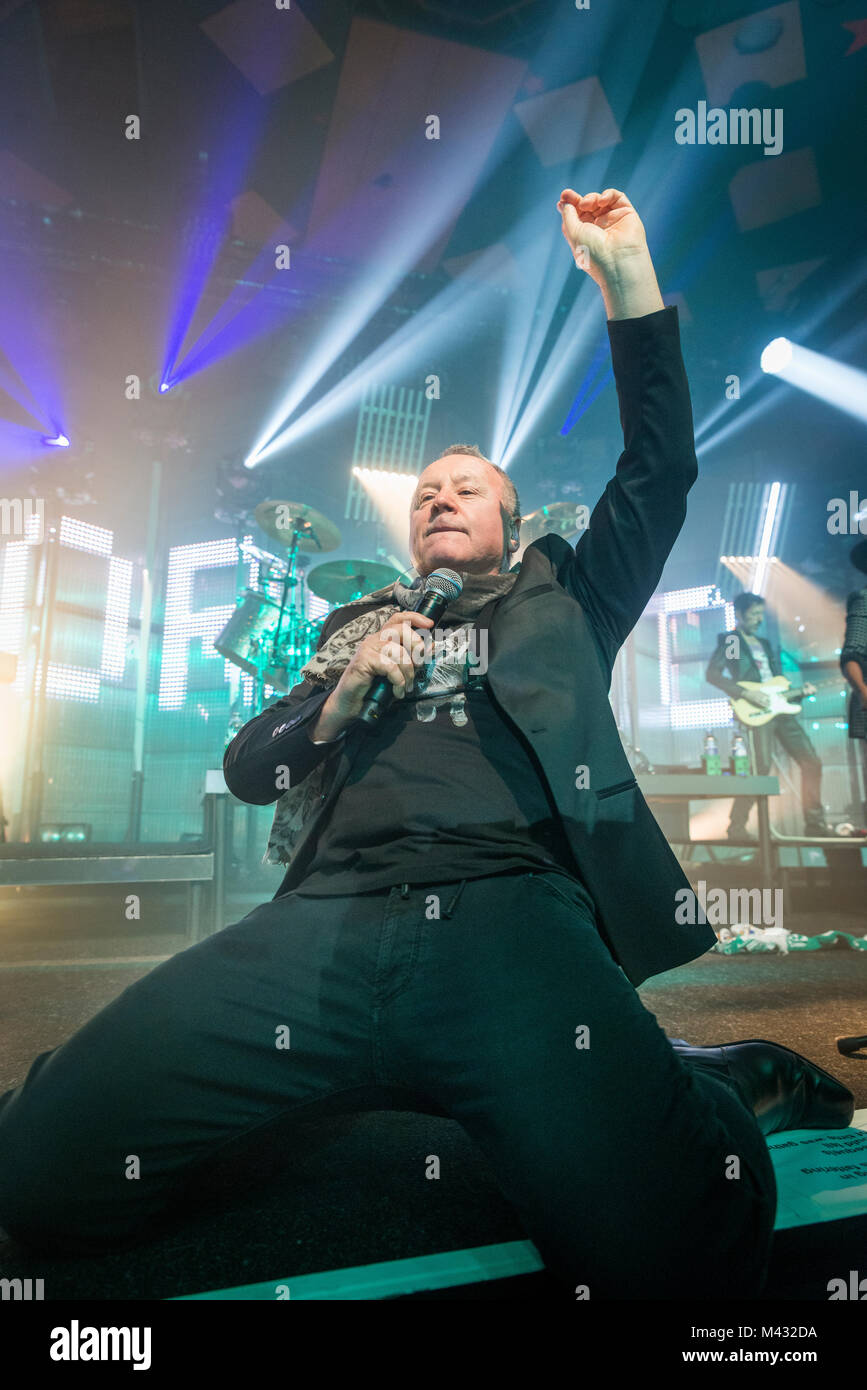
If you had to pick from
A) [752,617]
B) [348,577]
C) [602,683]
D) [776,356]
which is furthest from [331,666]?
[776,356]

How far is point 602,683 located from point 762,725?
23.2ft

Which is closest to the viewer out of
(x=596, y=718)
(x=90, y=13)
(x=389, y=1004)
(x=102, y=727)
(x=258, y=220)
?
(x=389, y=1004)

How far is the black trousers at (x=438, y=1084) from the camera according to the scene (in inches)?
34.6

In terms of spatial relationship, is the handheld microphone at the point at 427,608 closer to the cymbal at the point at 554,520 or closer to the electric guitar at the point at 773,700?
the cymbal at the point at 554,520

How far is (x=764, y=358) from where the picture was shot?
26.1ft

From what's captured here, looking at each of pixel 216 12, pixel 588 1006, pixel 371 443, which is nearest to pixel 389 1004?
pixel 588 1006

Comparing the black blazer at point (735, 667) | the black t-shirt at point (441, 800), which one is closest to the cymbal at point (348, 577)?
the black blazer at point (735, 667)

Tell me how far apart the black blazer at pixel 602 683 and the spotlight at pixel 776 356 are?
779 cm

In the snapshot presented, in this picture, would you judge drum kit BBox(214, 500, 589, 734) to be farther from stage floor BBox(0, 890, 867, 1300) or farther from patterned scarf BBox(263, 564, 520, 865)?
patterned scarf BBox(263, 564, 520, 865)

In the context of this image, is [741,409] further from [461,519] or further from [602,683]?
[602,683]

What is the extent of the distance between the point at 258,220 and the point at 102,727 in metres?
6.17

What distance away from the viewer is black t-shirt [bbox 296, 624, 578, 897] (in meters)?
1.18

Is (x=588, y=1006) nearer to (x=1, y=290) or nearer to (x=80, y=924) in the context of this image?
(x=80, y=924)
